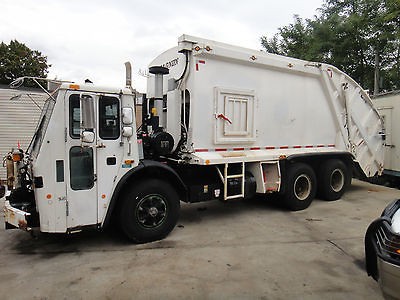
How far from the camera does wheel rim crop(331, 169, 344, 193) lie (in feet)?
25.1

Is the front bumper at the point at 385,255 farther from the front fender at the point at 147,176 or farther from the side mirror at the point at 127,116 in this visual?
the side mirror at the point at 127,116

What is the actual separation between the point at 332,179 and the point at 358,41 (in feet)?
35.3

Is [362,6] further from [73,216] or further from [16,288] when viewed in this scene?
[16,288]

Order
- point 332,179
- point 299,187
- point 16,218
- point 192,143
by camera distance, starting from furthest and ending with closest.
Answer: point 332,179 < point 299,187 < point 192,143 < point 16,218

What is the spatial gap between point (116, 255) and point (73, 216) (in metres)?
0.79

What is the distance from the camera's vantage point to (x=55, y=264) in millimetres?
4102

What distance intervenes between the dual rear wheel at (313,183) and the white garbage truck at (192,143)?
0.02m

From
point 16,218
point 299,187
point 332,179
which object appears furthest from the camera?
point 332,179

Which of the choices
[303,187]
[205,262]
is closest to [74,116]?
[205,262]

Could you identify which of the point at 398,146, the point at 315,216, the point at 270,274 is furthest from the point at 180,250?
the point at 398,146

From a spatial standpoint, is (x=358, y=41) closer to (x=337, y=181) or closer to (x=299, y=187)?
(x=337, y=181)

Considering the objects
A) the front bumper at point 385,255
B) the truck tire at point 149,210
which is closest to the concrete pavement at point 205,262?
the truck tire at point 149,210

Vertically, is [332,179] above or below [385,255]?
below

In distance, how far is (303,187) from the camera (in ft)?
23.0
